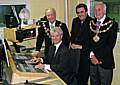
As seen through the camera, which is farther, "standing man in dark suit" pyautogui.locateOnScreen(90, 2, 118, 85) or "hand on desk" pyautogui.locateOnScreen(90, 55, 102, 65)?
"hand on desk" pyautogui.locateOnScreen(90, 55, 102, 65)

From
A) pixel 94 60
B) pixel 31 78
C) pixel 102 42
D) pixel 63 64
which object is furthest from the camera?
pixel 94 60

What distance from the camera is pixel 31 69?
2611mm

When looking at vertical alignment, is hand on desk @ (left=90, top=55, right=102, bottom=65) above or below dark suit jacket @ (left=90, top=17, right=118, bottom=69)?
below

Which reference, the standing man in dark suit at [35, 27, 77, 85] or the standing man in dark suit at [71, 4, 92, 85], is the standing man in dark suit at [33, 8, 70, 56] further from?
the standing man in dark suit at [35, 27, 77, 85]

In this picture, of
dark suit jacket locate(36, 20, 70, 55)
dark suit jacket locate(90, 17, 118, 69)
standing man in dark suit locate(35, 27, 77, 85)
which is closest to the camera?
standing man in dark suit locate(35, 27, 77, 85)

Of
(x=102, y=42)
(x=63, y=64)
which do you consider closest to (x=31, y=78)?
(x=63, y=64)

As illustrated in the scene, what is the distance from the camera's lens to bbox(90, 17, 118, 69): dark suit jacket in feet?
10.7

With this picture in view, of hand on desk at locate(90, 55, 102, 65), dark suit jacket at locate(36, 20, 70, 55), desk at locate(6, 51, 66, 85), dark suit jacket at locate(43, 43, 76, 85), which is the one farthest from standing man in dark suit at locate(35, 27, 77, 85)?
dark suit jacket at locate(36, 20, 70, 55)

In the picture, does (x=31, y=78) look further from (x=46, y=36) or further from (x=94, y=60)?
(x=46, y=36)

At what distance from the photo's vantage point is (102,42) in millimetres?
3309

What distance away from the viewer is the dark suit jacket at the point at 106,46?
3270mm

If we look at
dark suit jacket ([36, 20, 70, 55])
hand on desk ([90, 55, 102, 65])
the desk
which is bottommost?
hand on desk ([90, 55, 102, 65])

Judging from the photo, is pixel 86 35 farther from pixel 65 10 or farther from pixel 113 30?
pixel 65 10

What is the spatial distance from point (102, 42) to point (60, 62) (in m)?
0.70
